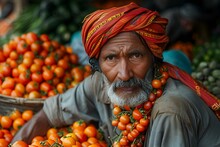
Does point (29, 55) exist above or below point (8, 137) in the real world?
above

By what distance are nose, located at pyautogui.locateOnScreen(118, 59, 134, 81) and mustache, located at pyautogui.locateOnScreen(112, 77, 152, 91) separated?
3cm

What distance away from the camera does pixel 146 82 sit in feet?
9.08

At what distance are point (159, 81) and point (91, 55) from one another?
0.53 metres

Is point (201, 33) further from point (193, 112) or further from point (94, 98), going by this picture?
point (193, 112)

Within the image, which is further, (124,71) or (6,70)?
(6,70)

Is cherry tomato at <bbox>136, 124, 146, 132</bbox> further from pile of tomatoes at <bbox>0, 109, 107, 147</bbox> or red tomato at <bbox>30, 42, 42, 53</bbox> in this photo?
red tomato at <bbox>30, 42, 42, 53</bbox>

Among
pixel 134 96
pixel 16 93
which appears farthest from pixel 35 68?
pixel 134 96

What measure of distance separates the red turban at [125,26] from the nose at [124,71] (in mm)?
198

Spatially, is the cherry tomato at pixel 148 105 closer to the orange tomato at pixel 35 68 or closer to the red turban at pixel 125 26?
the red turban at pixel 125 26

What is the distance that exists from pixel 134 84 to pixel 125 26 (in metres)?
0.41

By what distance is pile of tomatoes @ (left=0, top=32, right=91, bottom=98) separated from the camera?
12.8ft

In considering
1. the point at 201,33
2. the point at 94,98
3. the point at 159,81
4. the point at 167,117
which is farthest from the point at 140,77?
the point at 201,33

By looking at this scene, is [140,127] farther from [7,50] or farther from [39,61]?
[7,50]

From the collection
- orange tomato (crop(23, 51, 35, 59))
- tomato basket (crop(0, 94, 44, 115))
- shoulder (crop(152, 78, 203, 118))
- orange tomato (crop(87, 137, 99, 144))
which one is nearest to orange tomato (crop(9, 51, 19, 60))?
orange tomato (crop(23, 51, 35, 59))
